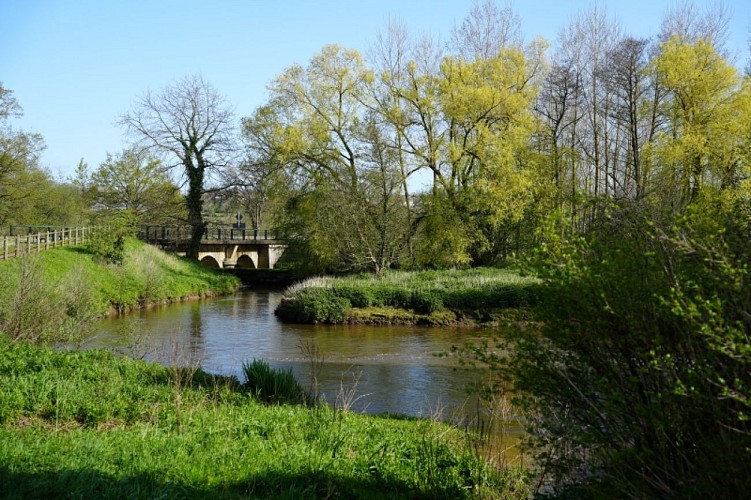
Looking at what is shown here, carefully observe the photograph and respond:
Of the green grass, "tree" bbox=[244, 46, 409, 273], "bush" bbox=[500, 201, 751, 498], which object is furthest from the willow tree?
"bush" bbox=[500, 201, 751, 498]

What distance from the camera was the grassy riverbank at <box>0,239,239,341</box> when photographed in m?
12.7

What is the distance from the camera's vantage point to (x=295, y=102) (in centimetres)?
3275

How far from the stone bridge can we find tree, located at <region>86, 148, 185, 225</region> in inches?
104

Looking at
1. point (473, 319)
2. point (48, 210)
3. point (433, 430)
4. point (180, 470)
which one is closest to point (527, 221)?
point (473, 319)

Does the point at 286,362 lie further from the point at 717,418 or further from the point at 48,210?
the point at 48,210

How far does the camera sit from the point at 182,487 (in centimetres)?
499

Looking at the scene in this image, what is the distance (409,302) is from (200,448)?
58.0ft

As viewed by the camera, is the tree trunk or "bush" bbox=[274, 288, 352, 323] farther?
the tree trunk

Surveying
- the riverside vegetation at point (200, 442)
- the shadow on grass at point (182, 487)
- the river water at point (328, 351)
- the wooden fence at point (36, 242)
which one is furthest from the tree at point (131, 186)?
the shadow on grass at point (182, 487)

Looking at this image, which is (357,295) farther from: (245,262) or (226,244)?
(245,262)

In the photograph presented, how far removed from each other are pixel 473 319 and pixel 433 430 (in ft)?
49.5

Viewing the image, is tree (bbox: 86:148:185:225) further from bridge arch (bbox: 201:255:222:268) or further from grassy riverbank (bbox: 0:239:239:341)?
grassy riverbank (bbox: 0:239:239:341)

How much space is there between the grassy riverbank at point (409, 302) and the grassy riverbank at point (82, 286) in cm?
711

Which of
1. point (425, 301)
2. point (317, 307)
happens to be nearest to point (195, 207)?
point (317, 307)
